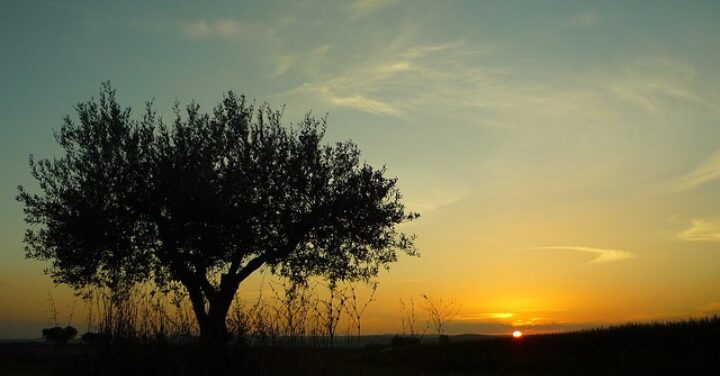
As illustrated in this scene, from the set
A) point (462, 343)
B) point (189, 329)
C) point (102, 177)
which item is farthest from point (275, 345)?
point (462, 343)

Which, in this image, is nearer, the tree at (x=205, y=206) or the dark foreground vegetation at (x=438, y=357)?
the dark foreground vegetation at (x=438, y=357)

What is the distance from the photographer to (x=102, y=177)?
21.7 metres

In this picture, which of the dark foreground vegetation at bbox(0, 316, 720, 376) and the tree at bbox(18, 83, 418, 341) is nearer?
the dark foreground vegetation at bbox(0, 316, 720, 376)

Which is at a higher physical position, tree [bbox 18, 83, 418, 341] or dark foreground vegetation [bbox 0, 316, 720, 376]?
tree [bbox 18, 83, 418, 341]

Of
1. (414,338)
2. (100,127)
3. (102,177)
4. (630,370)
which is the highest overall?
(100,127)

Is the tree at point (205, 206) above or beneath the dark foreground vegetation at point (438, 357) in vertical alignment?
above

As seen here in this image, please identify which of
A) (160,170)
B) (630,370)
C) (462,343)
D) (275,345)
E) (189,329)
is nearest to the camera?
(275,345)

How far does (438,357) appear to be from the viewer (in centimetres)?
1697

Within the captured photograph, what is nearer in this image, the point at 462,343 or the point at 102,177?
the point at 102,177

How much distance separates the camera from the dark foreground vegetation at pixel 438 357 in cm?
1145

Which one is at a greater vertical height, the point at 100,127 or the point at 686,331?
the point at 100,127

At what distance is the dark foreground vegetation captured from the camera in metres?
11.5

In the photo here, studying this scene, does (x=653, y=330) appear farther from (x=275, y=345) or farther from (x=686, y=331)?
(x=275, y=345)

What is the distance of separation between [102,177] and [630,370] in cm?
2075
